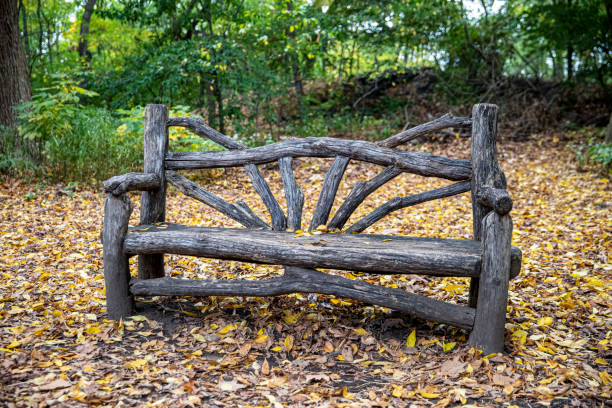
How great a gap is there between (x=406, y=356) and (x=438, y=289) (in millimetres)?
1016

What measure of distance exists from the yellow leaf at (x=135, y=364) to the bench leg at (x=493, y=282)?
1.83 meters

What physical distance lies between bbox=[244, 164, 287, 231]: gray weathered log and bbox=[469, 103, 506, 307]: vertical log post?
4.13 feet

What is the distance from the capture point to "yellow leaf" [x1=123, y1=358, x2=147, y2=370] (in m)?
2.45

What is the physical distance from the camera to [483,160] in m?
2.84

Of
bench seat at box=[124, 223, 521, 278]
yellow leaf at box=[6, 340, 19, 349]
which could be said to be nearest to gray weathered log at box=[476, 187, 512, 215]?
bench seat at box=[124, 223, 521, 278]

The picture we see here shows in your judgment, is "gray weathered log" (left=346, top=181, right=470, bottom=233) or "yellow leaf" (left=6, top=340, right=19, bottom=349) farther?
"gray weathered log" (left=346, top=181, right=470, bottom=233)

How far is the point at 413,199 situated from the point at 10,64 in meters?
A: 6.17

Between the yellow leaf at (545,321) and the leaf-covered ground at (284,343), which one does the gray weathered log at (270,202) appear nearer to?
the leaf-covered ground at (284,343)

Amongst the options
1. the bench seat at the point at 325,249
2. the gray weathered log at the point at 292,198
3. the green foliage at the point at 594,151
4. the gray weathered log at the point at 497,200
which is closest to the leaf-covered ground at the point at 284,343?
the bench seat at the point at 325,249

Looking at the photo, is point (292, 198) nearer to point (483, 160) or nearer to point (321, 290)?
point (321, 290)

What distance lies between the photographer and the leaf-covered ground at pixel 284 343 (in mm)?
2240

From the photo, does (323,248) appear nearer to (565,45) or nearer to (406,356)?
(406,356)

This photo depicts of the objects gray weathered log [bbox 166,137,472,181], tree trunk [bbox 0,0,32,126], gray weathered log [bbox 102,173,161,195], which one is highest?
tree trunk [bbox 0,0,32,126]

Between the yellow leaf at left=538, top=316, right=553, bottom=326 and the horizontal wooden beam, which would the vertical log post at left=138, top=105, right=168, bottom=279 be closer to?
the horizontal wooden beam
